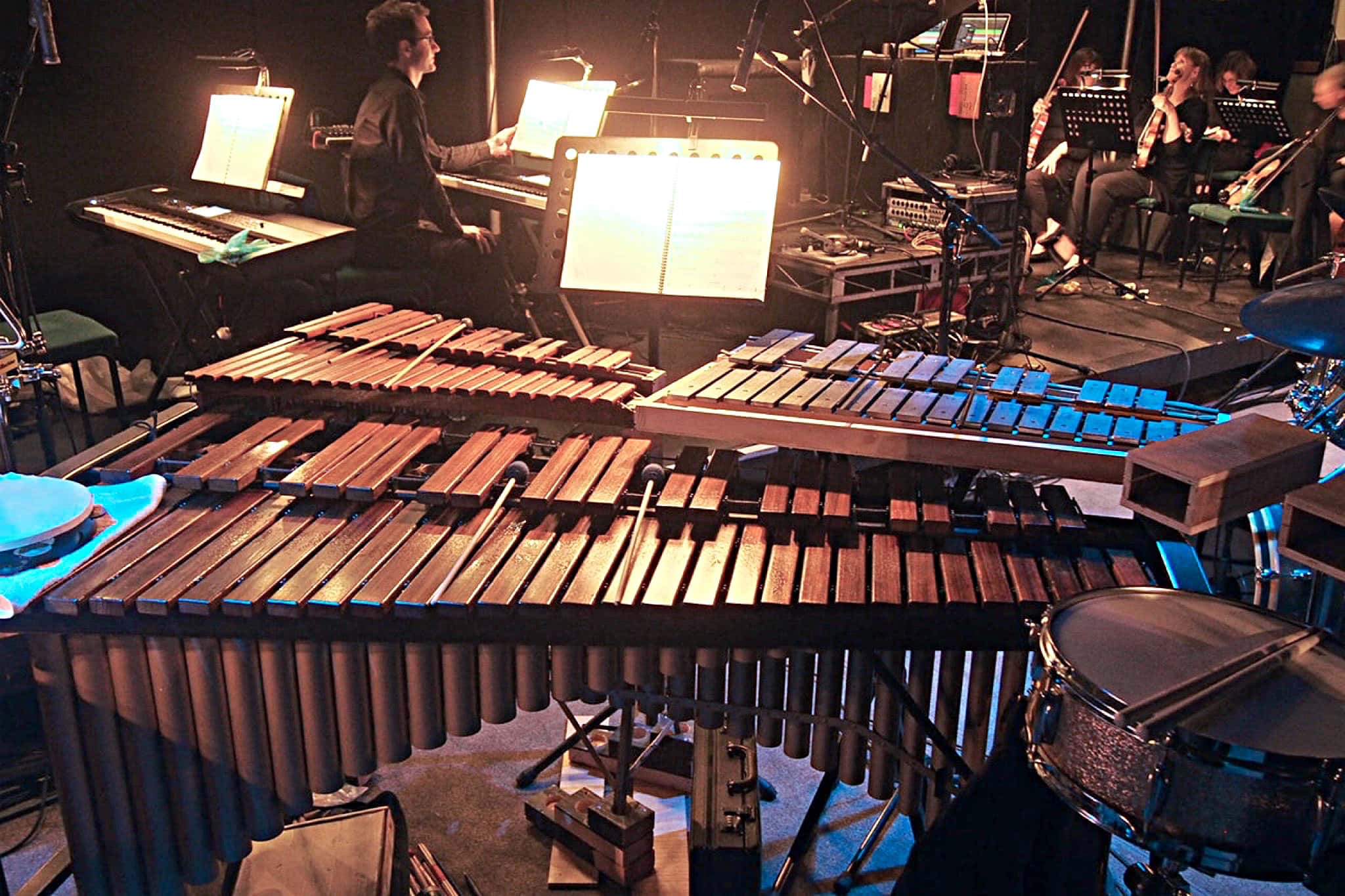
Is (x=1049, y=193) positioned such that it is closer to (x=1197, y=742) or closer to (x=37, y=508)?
(x=1197, y=742)

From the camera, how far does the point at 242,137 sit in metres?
5.76

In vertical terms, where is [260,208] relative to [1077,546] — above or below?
above

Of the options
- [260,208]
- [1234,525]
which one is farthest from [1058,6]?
[1234,525]

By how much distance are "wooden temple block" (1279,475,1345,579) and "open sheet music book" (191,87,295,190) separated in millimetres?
4880

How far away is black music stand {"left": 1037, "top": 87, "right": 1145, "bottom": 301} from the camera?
7629 millimetres

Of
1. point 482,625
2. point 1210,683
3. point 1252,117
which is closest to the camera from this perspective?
point 1210,683

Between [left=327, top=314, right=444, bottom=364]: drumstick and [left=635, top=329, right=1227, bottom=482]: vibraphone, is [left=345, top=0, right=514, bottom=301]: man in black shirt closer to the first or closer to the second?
[left=327, top=314, right=444, bottom=364]: drumstick

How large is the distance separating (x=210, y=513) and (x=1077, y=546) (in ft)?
6.35

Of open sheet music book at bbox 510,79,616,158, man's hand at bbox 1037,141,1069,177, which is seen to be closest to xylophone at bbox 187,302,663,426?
open sheet music book at bbox 510,79,616,158

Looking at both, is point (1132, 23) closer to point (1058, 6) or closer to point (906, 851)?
point (1058, 6)

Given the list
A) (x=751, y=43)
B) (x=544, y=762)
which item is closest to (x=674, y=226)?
(x=751, y=43)

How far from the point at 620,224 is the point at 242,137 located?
129 inches

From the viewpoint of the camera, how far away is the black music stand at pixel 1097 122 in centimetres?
763

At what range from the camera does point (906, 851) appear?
3.15m
